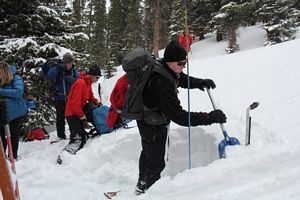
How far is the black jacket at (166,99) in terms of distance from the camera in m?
3.64

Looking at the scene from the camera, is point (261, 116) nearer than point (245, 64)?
Yes

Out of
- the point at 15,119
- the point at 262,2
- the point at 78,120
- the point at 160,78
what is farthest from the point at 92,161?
the point at 262,2

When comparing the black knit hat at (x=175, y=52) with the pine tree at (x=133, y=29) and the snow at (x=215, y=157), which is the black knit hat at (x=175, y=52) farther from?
the pine tree at (x=133, y=29)

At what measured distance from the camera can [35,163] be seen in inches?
236

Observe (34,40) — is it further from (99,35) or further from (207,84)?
(99,35)

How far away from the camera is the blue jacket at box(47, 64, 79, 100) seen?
7262 mm

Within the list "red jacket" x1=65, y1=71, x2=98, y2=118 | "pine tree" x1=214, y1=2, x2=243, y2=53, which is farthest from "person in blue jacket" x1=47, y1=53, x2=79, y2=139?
"pine tree" x1=214, y1=2, x2=243, y2=53

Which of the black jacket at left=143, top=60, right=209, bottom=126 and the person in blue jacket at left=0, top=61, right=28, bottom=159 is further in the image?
the person in blue jacket at left=0, top=61, right=28, bottom=159

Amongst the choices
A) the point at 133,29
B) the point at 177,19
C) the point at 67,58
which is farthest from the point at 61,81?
the point at 133,29

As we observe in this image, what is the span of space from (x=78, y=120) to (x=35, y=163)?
1.13m

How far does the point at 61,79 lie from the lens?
736cm

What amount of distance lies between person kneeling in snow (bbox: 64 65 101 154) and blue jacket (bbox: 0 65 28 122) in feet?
2.84

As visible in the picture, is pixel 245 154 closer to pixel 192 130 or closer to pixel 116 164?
pixel 192 130

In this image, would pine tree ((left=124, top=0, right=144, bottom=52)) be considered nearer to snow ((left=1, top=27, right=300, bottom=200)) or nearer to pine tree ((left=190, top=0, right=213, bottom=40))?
pine tree ((left=190, top=0, right=213, bottom=40))
